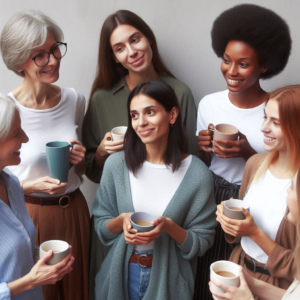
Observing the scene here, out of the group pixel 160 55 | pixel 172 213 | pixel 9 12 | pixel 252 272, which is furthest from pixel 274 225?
pixel 9 12

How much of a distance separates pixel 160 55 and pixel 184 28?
22cm

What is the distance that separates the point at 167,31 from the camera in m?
2.66

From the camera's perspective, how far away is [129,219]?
76.4 inches

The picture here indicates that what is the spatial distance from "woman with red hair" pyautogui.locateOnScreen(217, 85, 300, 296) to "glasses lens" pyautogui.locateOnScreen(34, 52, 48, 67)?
1136mm

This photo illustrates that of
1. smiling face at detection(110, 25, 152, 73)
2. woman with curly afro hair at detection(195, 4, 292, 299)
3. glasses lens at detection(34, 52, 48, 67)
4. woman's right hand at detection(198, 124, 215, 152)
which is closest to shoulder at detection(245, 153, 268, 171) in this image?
woman with curly afro hair at detection(195, 4, 292, 299)

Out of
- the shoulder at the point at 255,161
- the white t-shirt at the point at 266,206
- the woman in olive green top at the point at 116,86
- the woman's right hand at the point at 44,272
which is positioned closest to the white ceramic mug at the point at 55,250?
the woman's right hand at the point at 44,272

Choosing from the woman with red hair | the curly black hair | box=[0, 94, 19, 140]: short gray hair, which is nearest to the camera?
box=[0, 94, 19, 140]: short gray hair

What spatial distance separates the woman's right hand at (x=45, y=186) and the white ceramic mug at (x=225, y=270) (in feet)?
2.94

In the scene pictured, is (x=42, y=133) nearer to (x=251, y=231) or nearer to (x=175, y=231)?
(x=175, y=231)

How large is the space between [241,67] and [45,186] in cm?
119

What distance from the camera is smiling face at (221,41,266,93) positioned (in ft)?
7.36

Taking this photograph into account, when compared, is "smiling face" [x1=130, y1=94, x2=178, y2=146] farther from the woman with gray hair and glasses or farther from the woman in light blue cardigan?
the woman with gray hair and glasses

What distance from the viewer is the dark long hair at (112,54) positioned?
240 cm

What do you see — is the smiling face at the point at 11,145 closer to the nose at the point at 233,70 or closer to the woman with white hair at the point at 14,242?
the woman with white hair at the point at 14,242
